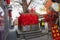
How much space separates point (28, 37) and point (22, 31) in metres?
0.59

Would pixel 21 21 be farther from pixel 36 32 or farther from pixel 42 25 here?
pixel 42 25

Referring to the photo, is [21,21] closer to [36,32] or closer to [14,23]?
[36,32]

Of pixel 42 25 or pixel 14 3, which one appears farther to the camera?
pixel 14 3

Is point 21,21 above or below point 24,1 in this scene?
below

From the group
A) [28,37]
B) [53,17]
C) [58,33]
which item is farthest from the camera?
[28,37]

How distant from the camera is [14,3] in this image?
9.80m

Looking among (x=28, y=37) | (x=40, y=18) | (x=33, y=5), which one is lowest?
(x=28, y=37)

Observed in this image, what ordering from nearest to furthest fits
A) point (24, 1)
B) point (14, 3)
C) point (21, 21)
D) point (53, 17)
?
1. point (53, 17)
2. point (21, 21)
3. point (24, 1)
4. point (14, 3)

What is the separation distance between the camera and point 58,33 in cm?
424

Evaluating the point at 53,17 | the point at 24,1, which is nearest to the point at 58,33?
the point at 53,17

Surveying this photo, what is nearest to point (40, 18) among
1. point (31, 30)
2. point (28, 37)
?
point (31, 30)

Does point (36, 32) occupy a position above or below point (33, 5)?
below

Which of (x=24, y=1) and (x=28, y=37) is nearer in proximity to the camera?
(x=28, y=37)

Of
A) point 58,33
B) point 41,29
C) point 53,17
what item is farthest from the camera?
point 41,29
